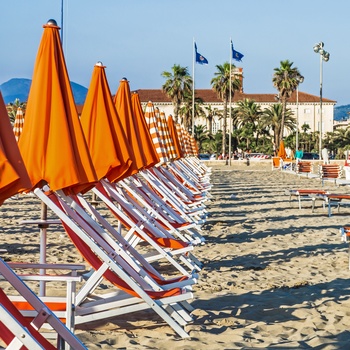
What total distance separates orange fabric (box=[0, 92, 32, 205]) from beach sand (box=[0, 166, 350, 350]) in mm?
1616

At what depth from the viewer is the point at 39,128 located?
4.78m

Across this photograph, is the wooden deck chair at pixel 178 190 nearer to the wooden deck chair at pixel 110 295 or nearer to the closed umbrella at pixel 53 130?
the wooden deck chair at pixel 110 295

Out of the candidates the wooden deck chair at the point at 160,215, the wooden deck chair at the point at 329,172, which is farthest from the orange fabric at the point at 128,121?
the wooden deck chair at the point at 329,172

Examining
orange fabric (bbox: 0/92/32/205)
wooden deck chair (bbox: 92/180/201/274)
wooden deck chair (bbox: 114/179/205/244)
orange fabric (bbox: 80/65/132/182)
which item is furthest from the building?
orange fabric (bbox: 0/92/32/205)

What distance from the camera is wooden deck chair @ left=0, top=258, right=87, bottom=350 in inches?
123

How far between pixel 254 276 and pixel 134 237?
4.23 feet

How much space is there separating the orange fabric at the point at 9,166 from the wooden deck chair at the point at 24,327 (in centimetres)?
39

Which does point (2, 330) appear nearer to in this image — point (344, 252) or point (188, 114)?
point (344, 252)

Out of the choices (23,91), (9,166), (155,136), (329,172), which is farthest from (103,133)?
(329,172)

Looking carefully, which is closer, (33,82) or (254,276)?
(33,82)

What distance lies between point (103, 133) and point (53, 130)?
74.1 inches

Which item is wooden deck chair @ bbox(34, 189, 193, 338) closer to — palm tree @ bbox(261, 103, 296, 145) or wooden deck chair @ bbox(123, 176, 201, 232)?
wooden deck chair @ bbox(123, 176, 201, 232)

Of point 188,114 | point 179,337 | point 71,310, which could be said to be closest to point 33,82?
point 71,310

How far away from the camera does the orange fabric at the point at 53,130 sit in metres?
4.75
